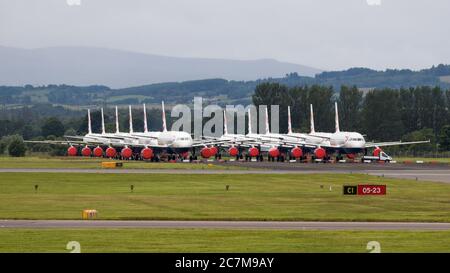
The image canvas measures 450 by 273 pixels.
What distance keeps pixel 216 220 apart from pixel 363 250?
15.9 m

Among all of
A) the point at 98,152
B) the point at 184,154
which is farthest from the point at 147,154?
the point at 98,152

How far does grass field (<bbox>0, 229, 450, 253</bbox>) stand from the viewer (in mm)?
44344

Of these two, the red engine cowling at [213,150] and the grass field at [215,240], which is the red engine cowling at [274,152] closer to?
the red engine cowling at [213,150]

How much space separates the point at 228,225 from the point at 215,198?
21110 mm

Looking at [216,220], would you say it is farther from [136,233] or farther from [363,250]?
[363,250]

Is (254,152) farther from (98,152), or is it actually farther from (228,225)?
(228,225)

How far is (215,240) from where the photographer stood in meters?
47.4

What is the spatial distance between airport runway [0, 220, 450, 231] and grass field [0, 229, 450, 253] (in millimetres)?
2478

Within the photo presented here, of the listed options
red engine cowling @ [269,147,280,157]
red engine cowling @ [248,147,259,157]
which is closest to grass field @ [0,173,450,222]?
red engine cowling @ [269,147,280,157]

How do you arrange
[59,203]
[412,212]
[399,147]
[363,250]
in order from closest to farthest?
[363,250]
[412,212]
[59,203]
[399,147]

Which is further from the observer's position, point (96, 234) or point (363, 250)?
point (96, 234)
